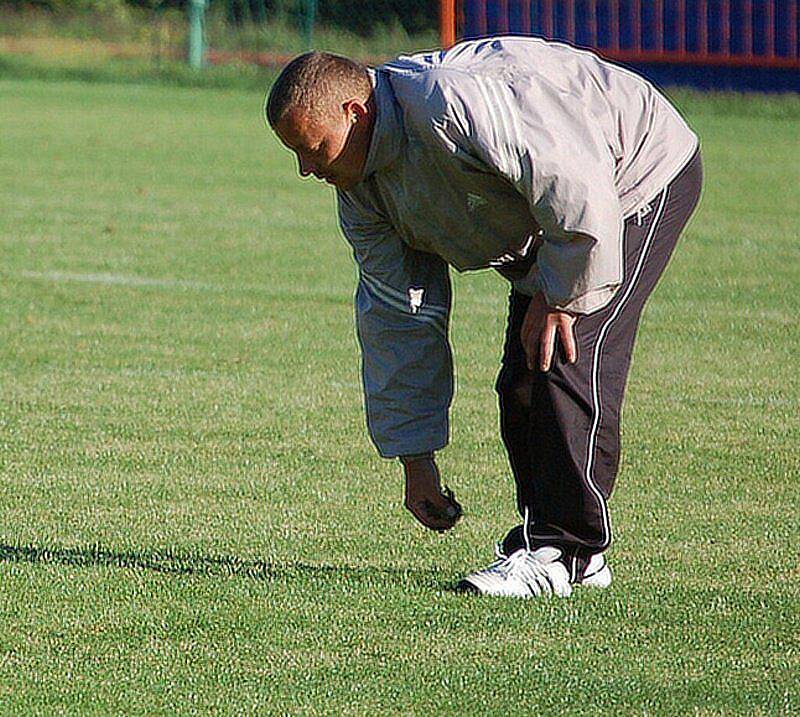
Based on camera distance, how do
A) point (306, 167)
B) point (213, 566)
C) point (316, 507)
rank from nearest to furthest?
point (306, 167) → point (213, 566) → point (316, 507)

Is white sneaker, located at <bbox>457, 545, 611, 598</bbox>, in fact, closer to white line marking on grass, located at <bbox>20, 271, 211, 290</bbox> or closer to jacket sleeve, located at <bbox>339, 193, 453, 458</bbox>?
jacket sleeve, located at <bbox>339, 193, 453, 458</bbox>

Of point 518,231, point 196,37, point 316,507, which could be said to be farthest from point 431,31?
point 518,231

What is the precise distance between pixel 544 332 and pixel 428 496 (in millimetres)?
689

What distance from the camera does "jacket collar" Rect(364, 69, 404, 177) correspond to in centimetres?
405

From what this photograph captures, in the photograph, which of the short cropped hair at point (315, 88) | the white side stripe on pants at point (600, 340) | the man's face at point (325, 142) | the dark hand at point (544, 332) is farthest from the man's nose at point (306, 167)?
the white side stripe on pants at point (600, 340)

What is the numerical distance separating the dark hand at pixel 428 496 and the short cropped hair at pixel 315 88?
107 centimetres

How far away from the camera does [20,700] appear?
12.5 ft

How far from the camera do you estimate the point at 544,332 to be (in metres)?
4.22

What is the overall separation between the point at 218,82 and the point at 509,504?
2236 centimetres

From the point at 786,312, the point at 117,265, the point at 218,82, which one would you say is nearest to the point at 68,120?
the point at 218,82

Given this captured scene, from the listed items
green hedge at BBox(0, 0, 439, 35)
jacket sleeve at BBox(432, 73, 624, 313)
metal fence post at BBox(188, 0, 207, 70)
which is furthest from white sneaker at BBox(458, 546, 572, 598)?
green hedge at BBox(0, 0, 439, 35)

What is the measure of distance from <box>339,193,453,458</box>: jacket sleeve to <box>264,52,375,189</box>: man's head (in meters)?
0.40

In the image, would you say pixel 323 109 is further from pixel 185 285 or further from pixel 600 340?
pixel 185 285

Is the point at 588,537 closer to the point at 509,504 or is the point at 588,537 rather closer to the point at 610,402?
the point at 610,402
